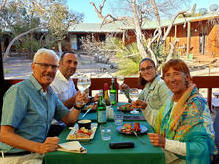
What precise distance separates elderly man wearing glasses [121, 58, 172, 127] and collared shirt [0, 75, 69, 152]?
1111 mm

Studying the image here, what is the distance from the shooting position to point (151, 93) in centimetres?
271

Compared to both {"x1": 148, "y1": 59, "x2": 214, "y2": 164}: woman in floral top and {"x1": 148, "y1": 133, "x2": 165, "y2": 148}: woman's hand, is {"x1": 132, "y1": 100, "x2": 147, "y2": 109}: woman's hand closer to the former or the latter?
{"x1": 148, "y1": 59, "x2": 214, "y2": 164}: woman in floral top

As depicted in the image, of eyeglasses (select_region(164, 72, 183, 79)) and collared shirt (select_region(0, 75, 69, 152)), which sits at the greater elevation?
eyeglasses (select_region(164, 72, 183, 79))

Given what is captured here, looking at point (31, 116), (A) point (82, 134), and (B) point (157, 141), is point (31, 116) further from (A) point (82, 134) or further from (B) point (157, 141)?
(B) point (157, 141)

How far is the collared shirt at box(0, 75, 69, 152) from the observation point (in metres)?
1.57

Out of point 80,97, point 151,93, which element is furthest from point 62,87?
point 151,93

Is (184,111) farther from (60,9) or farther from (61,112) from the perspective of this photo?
(60,9)

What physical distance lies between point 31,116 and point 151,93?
155 centimetres

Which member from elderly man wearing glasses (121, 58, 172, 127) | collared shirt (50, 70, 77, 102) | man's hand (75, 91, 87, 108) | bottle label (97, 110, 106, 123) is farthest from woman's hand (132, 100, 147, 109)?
collared shirt (50, 70, 77, 102)

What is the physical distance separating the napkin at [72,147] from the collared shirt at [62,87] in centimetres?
131

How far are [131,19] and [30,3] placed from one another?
21.8 feet

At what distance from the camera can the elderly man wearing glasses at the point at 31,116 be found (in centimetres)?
151

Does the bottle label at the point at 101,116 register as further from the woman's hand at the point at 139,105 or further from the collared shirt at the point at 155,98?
the collared shirt at the point at 155,98

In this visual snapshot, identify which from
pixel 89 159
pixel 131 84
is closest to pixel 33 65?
pixel 89 159
